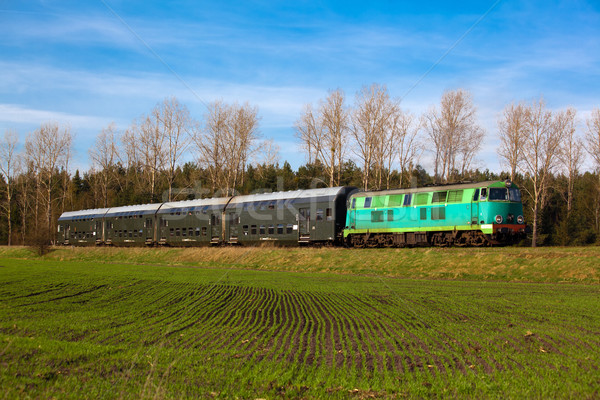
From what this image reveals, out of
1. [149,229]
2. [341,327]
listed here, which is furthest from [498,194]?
[149,229]

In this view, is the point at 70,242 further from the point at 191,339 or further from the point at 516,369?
the point at 516,369

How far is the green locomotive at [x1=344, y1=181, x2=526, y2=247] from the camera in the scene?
27.3m

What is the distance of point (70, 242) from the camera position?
60.7 metres

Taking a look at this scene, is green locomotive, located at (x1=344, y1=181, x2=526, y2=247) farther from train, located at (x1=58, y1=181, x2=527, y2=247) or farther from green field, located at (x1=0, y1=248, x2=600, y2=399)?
green field, located at (x1=0, y1=248, x2=600, y2=399)

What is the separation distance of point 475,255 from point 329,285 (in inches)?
352

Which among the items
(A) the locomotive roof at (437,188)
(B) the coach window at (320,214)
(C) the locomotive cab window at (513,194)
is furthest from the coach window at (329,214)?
(C) the locomotive cab window at (513,194)

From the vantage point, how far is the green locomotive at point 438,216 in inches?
1074

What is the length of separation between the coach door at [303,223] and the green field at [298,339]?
46.7 feet

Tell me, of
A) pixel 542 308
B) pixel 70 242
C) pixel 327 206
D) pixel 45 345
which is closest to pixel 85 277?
pixel 45 345

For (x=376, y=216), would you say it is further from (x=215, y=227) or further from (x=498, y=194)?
(x=215, y=227)

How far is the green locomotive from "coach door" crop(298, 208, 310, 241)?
3.03 meters

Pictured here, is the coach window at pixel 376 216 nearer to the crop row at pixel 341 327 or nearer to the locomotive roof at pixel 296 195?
the locomotive roof at pixel 296 195

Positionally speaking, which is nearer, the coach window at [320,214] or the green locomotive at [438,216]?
the green locomotive at [438,216]

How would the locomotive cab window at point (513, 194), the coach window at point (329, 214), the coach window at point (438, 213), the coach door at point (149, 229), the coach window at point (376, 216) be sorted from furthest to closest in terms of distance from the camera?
the coach door at point (149, 229) < the coach window at point (329, 214) < the coach window at point (376, 216) < the coach window at point (438, 213) < the locomotive cab window at point (513, 194)
